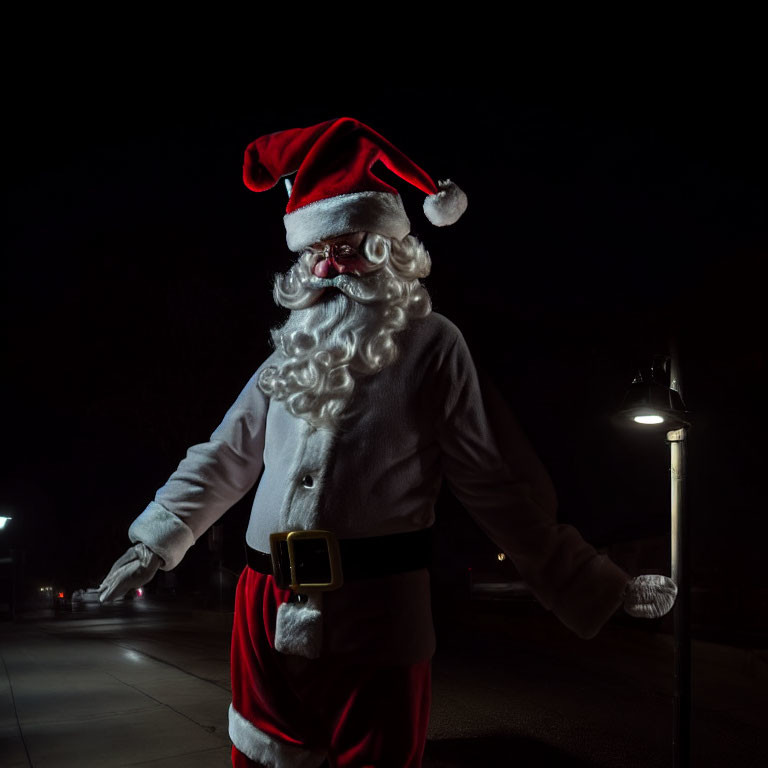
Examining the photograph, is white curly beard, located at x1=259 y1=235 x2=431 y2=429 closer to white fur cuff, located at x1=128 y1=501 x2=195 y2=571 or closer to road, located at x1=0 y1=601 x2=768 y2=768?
white fur cuff, located at x1=128 y1=501 x2=195 y2=571

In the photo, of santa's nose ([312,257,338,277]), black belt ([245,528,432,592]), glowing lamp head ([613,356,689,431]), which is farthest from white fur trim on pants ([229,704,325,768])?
glowing lamp head ([613,356,689,431])

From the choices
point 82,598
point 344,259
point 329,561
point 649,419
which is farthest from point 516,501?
point 82,598

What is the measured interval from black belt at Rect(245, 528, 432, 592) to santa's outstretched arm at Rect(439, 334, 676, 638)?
24 centimetres

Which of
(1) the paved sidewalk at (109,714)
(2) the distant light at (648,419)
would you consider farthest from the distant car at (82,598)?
(2) the distant light at (648,419)

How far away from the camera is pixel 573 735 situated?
5.36 meters

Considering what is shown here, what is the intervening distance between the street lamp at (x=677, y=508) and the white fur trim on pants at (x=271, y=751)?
226 centimetres

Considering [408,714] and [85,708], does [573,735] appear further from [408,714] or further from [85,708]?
[408,714]

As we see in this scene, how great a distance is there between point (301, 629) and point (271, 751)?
0.34 meters

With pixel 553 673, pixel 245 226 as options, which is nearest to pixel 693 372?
pixel 553 673

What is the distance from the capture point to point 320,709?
212 cm

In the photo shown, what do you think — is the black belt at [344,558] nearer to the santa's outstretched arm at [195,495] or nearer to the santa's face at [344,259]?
the santa's outstretched arm at [195,495]

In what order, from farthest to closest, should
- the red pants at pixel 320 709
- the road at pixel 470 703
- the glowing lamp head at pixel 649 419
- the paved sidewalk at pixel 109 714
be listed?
the road at pixel 470 703
the paved sidewalk at pixel 109 714
the glowing lamp head at pixel 649 419
the red pants at pixel 320 709

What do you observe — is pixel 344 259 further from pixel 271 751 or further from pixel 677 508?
pixel 677 508

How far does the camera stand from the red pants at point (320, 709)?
2.06m
